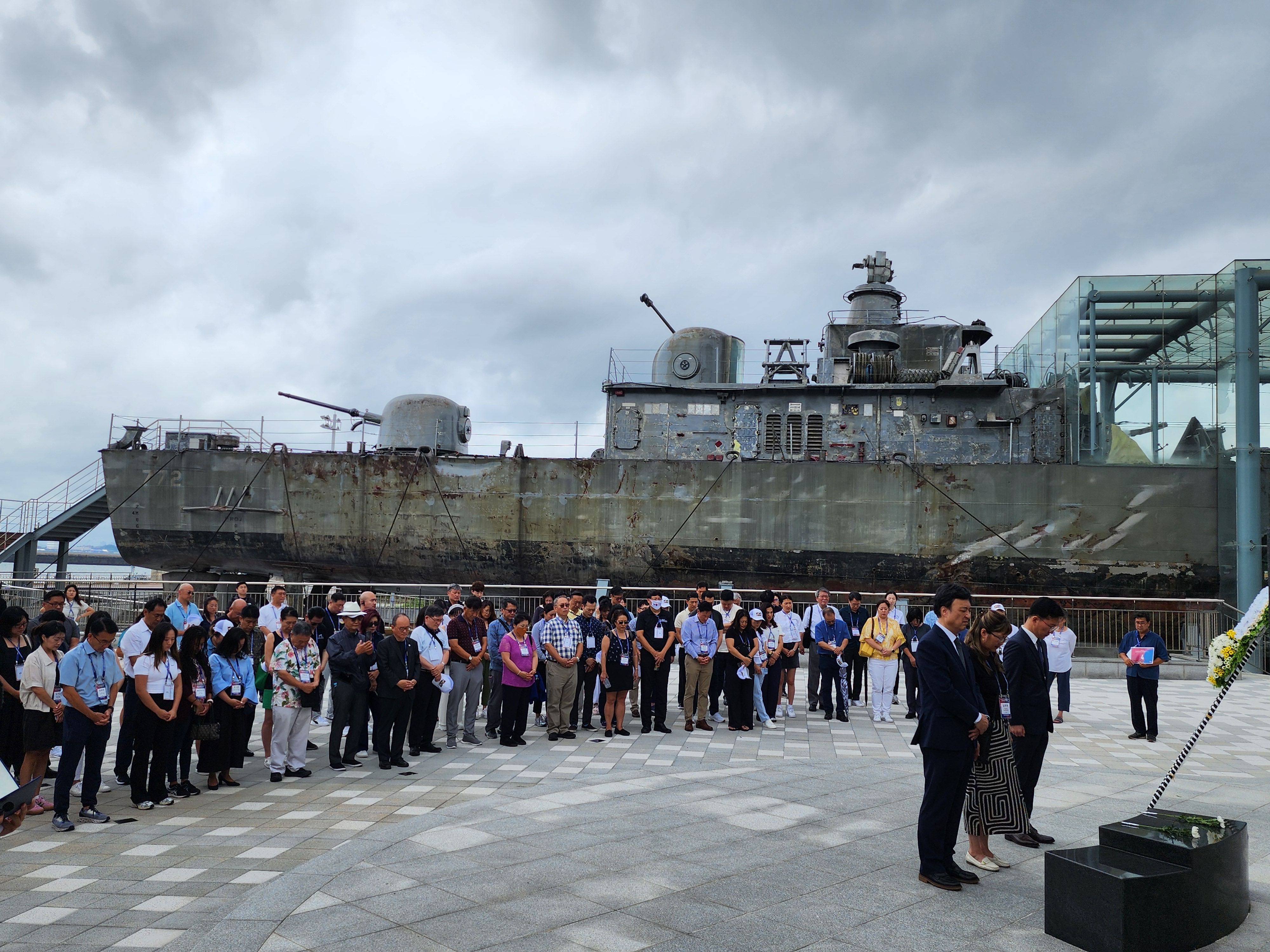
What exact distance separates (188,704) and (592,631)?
16.3 feet

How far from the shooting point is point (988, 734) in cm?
544

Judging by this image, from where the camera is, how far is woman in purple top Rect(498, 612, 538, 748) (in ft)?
32.2

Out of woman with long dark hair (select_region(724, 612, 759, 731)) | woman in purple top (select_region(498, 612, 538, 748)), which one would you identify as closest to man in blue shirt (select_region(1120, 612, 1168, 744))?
woman with long dark hair (select_region(724, 612, 759, 731))

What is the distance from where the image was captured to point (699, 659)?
1103 centimetres

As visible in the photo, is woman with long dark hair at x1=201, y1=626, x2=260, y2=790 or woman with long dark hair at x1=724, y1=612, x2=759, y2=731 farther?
woman with long dark hair at x1=724, y1=612, x2=759, y2=731

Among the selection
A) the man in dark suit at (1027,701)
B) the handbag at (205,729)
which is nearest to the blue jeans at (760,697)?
the man in dark suit at (1027,701)

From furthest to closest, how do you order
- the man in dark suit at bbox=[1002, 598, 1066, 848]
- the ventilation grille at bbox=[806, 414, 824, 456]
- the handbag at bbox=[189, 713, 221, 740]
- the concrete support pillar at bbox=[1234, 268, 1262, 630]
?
the ventilation grille at bbox=[806, 414, 824, 456], the concrete support pillar at bbox=[1234, 268, 1262, 630], the handbag at bbox=[189, 713, 221, 740], the man in dark suit at bbox=[1002, 598, 1066, 848]

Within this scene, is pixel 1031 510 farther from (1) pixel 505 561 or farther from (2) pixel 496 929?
(2) pixel 496 929

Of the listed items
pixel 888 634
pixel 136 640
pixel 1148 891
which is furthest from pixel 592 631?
pixel 1148 891

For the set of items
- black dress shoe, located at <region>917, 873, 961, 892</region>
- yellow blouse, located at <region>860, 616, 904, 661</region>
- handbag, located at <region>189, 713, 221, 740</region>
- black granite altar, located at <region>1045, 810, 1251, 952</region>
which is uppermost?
yellow blouse, located at <region>860, 616, 904, 661</region>

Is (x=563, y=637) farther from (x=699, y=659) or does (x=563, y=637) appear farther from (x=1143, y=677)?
(x=1143, y=677)

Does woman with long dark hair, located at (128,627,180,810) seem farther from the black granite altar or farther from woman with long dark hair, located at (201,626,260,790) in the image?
the black granite altar

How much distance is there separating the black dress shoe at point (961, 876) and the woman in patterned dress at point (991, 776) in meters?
0.35

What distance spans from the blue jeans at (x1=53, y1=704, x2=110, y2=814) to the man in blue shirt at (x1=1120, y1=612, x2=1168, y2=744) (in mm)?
10944
